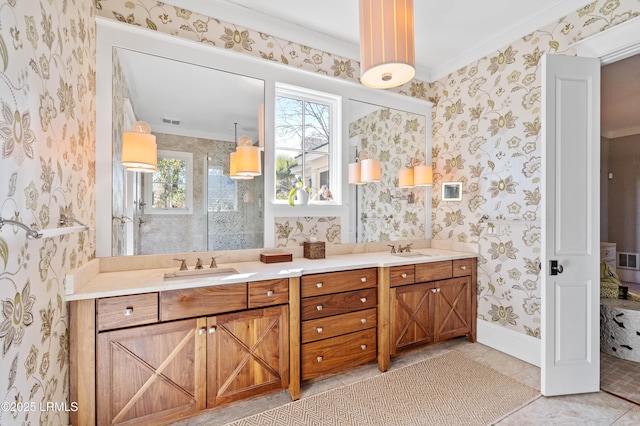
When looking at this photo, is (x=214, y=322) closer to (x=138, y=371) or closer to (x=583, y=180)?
(x=138, y=371)

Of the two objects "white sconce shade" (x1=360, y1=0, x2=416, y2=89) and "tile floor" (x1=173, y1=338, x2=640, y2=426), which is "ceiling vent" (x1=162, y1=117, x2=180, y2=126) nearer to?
"white sconce shade" (x1=360, y1=0, x2=416, y2=89)

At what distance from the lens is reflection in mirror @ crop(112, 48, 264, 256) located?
2.04m

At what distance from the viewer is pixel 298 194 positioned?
103 inches

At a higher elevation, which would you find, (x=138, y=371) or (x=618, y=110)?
(x=618, y=110)

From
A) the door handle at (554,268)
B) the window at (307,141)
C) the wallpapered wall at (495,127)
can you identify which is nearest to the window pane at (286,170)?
the window at (307,141)

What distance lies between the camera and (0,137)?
2.85 feet

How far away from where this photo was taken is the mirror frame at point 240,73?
194cm

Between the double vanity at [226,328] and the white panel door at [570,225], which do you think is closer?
the double vanity at [226,328]

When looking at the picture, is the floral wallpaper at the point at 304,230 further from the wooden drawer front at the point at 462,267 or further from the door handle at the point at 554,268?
the door handle at the point at 554,268

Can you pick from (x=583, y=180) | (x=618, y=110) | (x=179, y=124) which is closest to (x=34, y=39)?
(x=179, y=124)

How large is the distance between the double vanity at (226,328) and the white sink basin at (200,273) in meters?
0.01

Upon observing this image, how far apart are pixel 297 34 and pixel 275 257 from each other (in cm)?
191

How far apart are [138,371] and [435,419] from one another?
171 centimetres

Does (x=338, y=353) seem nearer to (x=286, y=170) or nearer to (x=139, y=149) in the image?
(x=286, y=170)
